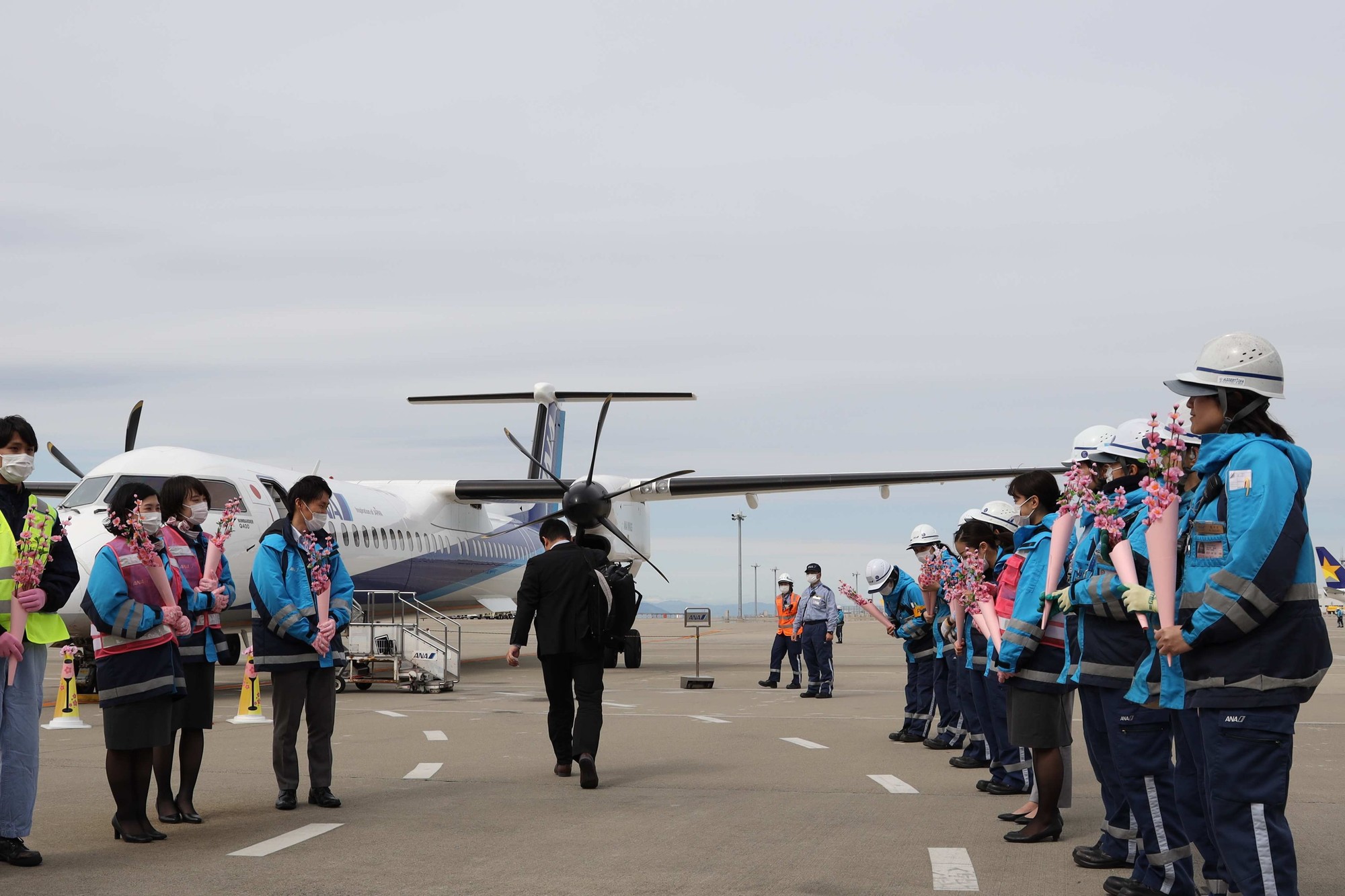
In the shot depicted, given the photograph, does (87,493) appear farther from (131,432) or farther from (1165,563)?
(1165,563)

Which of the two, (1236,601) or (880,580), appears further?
(880,580)

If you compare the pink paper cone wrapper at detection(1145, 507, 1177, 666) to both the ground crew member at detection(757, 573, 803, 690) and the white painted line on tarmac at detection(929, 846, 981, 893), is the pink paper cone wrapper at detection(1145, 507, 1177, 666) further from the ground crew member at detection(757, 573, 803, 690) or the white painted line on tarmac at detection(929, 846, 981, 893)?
the ground crew member at detection(757, 573, 803, 690)

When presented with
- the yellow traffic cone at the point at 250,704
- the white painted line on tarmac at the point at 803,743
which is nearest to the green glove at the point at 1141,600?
the white painted line on tarmac at the point at 803,743

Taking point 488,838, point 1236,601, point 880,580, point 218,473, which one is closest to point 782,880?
point 488,838

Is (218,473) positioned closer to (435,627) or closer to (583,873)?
(583,873)

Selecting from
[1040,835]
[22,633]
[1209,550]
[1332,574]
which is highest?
[1209,550]

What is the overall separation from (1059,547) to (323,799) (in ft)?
14.0

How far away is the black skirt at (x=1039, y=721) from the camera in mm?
6316

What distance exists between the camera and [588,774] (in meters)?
8.01

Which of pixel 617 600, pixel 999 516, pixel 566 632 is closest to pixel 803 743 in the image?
pixel 617 600

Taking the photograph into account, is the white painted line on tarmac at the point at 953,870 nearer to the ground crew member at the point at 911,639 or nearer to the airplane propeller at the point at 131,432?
the ground crew member at the point at 911,639

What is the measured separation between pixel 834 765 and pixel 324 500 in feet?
13.3

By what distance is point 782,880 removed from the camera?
210 inches

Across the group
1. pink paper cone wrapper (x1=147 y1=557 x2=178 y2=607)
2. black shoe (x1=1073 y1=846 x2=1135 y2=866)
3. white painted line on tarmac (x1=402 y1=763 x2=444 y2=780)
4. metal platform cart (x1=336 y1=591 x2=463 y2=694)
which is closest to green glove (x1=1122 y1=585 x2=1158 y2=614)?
black shoe (x1=1073 y1=846 x2=1135 y2=866)
